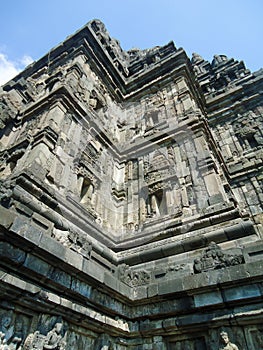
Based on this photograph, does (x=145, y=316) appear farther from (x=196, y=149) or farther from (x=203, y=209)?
(x=196, y=149)

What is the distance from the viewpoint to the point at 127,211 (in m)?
9.72

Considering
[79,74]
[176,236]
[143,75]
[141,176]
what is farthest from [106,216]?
[143,75]

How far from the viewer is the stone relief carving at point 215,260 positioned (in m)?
4.77

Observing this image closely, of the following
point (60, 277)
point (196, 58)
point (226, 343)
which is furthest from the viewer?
point (196, 58)

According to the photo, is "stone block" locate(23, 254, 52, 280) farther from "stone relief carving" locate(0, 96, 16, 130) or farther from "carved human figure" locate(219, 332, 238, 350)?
"stone relief carving" locate(0, 96, 16, 130)

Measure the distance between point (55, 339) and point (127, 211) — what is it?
20.1ft

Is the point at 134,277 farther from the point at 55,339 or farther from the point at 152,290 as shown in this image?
the point at 55,339

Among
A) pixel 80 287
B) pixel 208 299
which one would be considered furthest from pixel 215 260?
pixel 80 287

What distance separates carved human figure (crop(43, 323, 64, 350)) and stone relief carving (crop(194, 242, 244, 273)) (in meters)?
2.73

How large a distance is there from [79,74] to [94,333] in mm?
11640

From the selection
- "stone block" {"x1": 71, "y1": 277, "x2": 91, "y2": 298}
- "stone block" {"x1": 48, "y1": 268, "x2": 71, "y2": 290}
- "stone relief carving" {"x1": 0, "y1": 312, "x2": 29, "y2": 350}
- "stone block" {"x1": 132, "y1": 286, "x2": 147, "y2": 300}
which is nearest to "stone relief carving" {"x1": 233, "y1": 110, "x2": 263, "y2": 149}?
"stone block" {"x1": 132, "y1": 286, "x2": 147, "y2": 300}

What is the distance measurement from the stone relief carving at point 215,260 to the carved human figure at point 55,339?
2.73 meters

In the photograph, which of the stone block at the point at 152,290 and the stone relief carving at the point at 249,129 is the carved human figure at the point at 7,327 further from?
the stone relief carving at the point at 249,129

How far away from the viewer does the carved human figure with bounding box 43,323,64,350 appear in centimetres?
368
